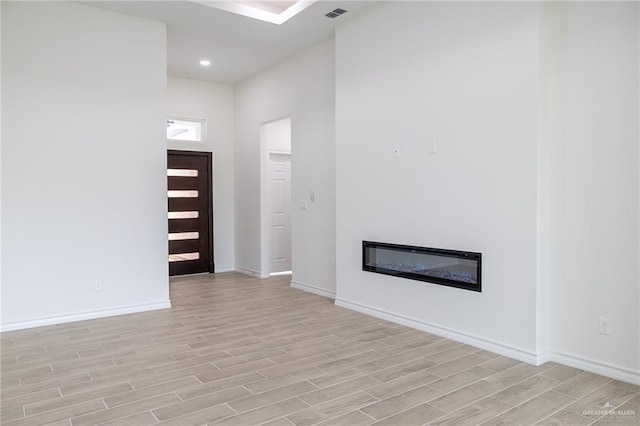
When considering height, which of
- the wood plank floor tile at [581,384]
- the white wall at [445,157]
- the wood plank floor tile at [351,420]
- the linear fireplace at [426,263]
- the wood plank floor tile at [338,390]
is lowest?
the wood plank floor tile at [581,384]

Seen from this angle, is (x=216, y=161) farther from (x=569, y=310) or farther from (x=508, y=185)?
(x=569, y=310)

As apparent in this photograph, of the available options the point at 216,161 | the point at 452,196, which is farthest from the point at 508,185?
the point at 216,161

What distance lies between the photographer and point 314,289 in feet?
19.5

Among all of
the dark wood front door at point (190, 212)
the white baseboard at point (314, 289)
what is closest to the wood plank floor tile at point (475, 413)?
the white baseboard at point (314, 289)

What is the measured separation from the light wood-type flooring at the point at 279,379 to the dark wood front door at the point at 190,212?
278 centimetres

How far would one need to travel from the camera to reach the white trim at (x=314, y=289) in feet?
18.5

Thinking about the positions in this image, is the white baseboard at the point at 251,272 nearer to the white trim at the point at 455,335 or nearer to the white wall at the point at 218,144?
the white wall at the point at 218,144

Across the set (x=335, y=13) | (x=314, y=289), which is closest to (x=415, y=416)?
(x=314, y=289)

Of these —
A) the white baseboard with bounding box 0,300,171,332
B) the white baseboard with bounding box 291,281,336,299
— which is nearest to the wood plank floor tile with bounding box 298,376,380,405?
the white baseboard with bounding box 291,281,336,299

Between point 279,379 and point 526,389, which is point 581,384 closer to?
point 526,389

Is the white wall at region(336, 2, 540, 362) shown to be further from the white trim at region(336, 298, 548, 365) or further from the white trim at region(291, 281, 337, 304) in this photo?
the white trim at region(291, 281, 337, 304)

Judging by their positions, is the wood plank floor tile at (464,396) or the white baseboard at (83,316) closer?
the wood plank floor tile at (464,396)

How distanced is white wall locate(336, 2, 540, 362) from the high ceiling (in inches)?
15.2

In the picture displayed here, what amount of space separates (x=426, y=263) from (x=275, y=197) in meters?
3.66
